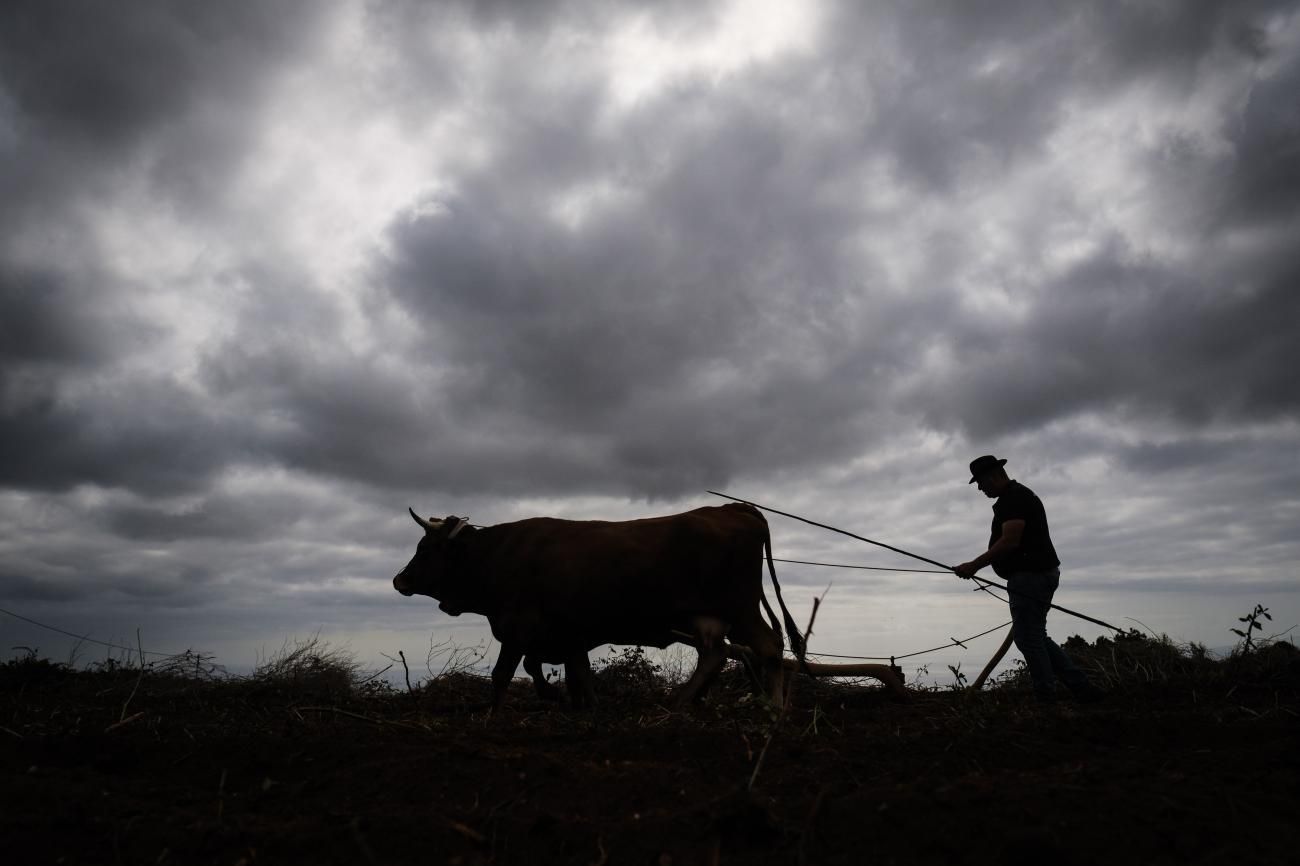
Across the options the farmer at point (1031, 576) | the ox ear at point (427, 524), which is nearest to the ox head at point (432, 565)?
the ox ear at point (427, 524)

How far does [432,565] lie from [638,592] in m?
3.26

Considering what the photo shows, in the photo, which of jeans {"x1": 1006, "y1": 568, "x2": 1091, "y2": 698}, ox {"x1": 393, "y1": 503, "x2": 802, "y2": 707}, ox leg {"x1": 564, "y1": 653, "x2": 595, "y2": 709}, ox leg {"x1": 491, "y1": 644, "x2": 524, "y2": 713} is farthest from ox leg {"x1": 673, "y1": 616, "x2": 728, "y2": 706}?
jeans {"x1": 1006, "y1": 568, "x2": 1091, "y2": 698}

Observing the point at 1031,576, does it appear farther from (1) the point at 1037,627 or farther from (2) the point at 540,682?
(2) the point at 540,682

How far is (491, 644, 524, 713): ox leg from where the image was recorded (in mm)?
9031

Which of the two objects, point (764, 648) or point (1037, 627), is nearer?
point (1037, 627)

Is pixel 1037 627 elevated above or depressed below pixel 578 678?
above

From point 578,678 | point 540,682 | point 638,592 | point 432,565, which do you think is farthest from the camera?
point 432,565

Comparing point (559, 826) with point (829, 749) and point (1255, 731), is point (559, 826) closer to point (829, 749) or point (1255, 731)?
point (829, 749)

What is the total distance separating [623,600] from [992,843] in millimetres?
6332

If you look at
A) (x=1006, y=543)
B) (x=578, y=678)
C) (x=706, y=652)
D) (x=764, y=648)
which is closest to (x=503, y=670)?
(x=578, y=678)

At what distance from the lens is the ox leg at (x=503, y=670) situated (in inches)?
356

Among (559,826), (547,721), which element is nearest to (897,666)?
(547,721)

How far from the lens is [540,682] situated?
10359 mm

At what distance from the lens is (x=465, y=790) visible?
4.21 meters
